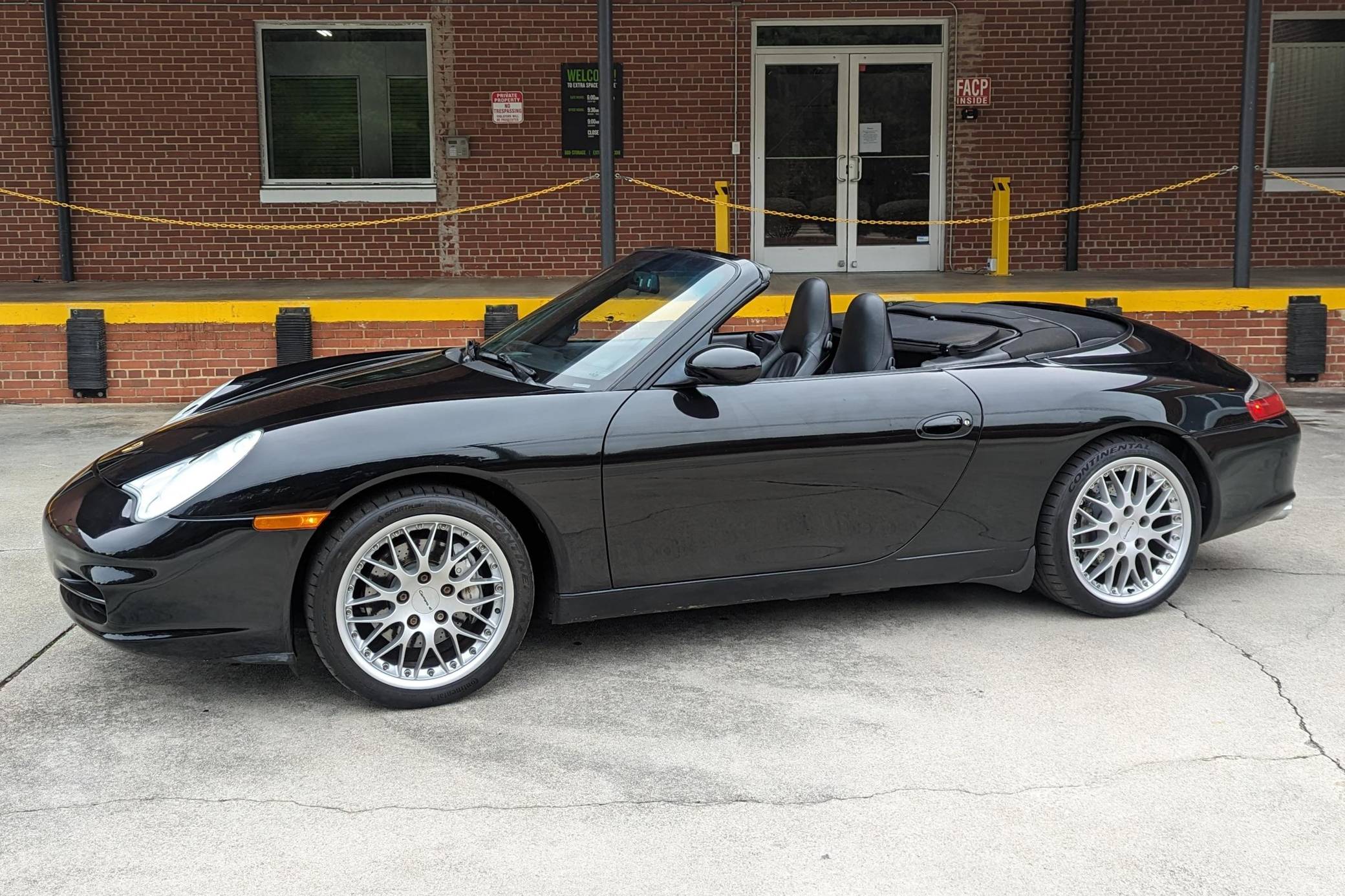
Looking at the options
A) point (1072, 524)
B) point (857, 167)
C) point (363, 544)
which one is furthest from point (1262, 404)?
point (857, 167)

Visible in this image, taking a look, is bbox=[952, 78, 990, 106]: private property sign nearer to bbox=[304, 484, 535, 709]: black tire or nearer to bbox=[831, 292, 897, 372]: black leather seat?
bbox=[831, 292, 897, 372]: black leather seat

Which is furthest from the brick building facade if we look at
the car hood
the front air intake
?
the car hood

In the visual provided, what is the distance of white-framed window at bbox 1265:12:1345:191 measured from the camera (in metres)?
13.8

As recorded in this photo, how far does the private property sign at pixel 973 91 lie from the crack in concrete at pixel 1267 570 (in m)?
9.27

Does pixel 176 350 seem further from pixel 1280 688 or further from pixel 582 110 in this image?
pixel 1280 688

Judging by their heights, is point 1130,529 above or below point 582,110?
below

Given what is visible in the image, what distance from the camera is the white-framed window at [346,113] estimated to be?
44.6ft

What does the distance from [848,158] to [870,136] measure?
314 mm

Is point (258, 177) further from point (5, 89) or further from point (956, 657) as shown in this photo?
point (956, 657)

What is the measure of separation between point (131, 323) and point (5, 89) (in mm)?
5553

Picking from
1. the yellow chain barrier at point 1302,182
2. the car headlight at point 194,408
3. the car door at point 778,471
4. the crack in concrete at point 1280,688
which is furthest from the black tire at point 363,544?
the yellow chain barrier at point 1302,182

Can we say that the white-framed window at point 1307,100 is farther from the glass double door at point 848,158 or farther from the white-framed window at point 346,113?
the white-framed window at point 346,113

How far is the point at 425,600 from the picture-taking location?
383cm

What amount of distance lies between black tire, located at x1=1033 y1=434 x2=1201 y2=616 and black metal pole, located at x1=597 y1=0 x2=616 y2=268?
218 inches
